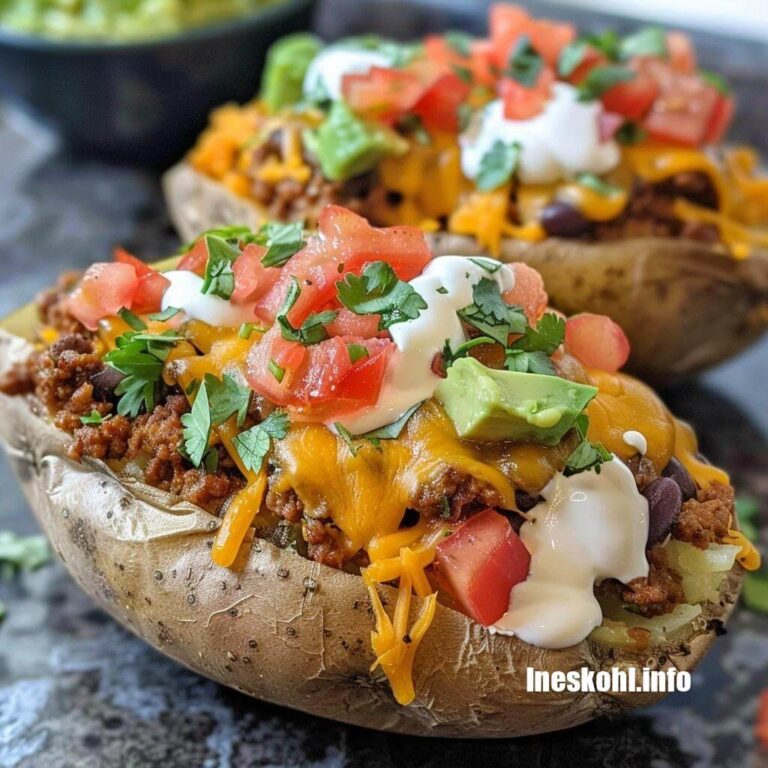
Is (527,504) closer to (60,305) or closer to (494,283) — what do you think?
(494,283)

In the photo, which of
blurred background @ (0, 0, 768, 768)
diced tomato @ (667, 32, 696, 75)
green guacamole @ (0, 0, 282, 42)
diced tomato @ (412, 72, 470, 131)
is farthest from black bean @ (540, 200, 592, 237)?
green guacamole @ (0, 0, 282, 42)

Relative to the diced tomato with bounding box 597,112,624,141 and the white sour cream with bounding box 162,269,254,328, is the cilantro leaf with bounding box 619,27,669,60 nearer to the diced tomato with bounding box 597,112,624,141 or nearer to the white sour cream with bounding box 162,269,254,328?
the diced tomato with bounding box 597,112,624,141

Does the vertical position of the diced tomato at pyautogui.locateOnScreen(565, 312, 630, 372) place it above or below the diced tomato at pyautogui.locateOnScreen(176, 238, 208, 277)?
above

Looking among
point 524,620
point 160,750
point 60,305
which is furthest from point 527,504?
point 60,305

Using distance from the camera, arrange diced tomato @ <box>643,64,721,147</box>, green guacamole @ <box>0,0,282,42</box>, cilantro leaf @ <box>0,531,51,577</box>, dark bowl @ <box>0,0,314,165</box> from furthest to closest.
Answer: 1. green guacamole @ <box>0,0,282,42</box>
2. dark bowl @ <box>0,0,314,165</box>
3. diced tomato @ <box>643,64,721,147</box>
4. cilantro leaf @ <box>0,531,51,577</box>

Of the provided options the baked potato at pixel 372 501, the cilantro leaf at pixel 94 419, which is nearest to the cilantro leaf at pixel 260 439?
the baked potato at pixel 372 501

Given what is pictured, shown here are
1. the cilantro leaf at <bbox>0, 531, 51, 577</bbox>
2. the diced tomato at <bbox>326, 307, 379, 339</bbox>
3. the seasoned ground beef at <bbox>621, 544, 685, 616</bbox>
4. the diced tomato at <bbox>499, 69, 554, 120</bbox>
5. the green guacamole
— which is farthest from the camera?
the green guacamole

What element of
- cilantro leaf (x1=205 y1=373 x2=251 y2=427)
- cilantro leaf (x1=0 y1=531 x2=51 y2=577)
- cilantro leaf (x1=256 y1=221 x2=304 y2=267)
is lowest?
cilantro leaf (x1=0 y1=531 x2=51 y2=577)

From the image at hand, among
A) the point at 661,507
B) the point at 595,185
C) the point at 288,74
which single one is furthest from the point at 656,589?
the point at 288,74
